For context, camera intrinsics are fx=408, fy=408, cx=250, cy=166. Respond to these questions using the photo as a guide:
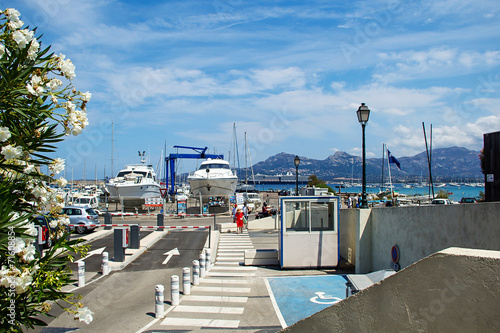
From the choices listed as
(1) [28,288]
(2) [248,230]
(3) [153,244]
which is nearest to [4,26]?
(1) [28,288]

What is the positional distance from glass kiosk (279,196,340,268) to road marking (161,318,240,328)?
5.44m

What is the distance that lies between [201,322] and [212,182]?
3790 centimetres

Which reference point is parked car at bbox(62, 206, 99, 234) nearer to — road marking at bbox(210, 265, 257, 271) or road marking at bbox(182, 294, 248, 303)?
road marking at bbox(210, 265, 257, 271)

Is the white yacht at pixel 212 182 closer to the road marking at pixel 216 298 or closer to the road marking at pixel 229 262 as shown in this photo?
the road marking at pixel 229 262

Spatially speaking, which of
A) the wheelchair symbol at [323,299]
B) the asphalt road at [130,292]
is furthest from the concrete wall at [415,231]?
the asphalt road at [130,292]

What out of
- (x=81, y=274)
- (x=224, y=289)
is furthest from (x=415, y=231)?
(x=81, y=274)

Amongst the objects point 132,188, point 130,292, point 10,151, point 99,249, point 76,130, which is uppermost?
point 76,130

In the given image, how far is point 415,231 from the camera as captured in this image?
Answer: 35.3 ft

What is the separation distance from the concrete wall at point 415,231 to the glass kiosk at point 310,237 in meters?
0.84

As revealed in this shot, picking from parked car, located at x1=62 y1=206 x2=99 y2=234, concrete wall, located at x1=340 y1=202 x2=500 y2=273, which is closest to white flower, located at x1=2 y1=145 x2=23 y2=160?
concrete wall, located at x1=340 y1=202 x2=500 y2=273

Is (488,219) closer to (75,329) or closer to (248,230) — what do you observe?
(75,329)

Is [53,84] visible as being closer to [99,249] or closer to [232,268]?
[232,268]

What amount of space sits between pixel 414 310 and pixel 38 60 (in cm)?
474

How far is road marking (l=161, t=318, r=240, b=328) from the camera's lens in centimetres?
875
